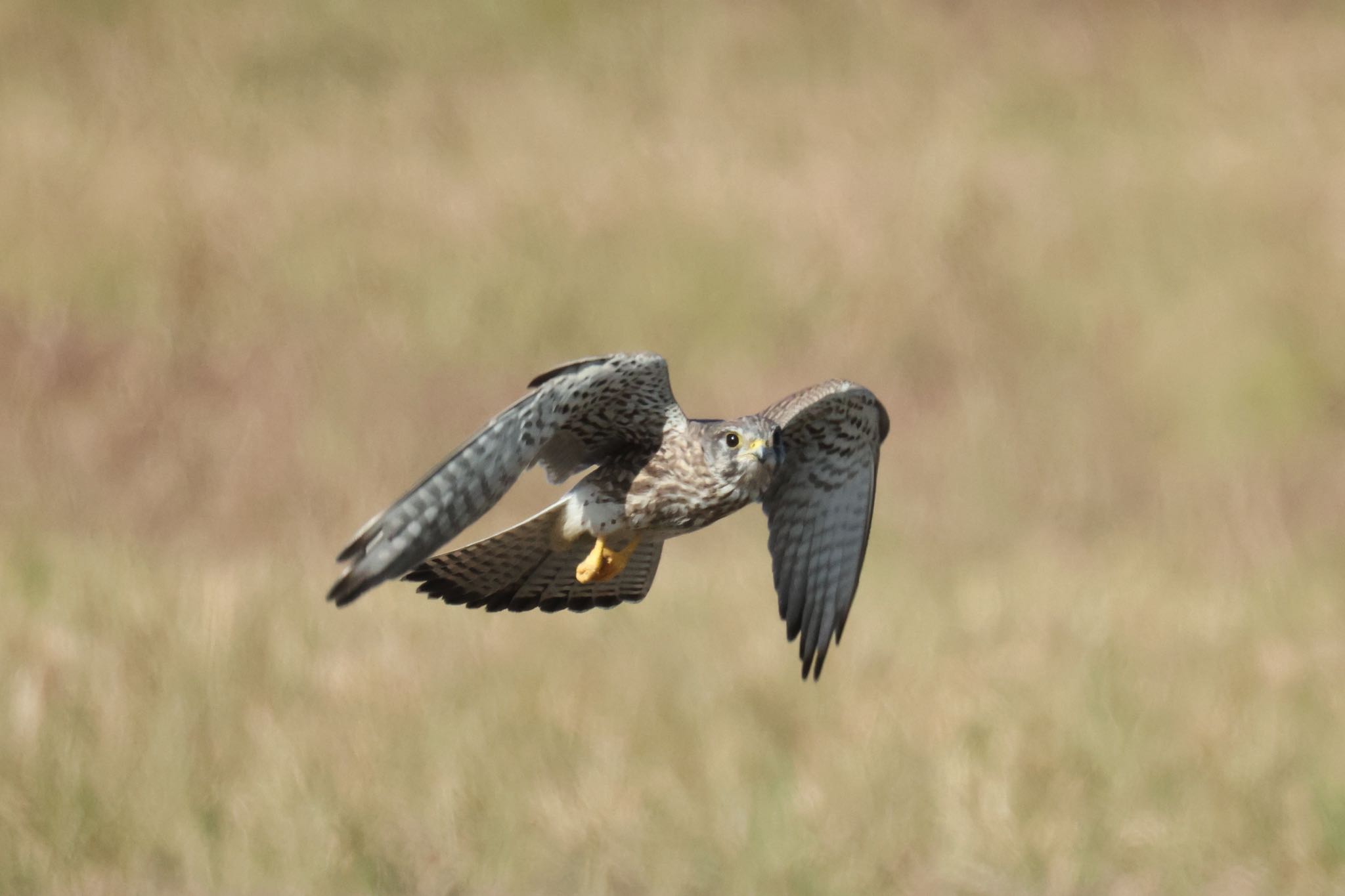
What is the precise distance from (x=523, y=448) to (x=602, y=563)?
0.80 meters

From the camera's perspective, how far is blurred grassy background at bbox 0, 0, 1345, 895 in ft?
42.9

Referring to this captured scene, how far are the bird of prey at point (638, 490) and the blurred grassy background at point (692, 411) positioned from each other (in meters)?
6.33

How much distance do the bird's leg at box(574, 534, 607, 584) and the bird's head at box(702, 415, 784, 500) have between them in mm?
399

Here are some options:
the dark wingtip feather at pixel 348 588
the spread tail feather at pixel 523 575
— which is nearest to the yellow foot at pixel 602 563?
the spread tail feather at pixel 523 575

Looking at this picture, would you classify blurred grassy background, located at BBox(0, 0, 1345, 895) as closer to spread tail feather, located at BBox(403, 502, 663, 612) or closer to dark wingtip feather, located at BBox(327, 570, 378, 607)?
spread tail feather, located at BBox(403, 502, 663, 612)

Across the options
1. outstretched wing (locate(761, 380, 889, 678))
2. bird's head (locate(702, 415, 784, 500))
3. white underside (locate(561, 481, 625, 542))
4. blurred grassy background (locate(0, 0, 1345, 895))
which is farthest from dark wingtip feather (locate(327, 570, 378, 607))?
blurred grassy background (locate(0, 0, 1345, 895))

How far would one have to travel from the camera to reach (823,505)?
22.3ft

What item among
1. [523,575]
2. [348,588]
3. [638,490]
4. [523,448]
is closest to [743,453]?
[638,490]

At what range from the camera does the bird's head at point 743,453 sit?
19.1ft

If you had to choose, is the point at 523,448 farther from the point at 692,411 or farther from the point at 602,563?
the point at 692,411

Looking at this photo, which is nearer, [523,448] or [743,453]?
[523,448]

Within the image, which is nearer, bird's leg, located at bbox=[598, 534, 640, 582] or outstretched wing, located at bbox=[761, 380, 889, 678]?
bird's leg, located at bbox=[598, 534, 640, 582]

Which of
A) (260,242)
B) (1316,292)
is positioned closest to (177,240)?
(260,242)

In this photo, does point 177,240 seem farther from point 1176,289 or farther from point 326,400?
point 1176,289
